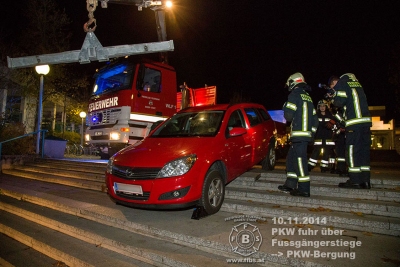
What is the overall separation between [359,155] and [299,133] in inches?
40.6

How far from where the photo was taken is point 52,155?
11.7 metres

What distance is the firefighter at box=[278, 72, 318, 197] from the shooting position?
14.8 ft

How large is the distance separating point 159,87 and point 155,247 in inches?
241

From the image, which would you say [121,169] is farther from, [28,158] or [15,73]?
[15,73]

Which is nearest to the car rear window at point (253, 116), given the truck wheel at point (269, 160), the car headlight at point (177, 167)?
the truck wheel at point (269, 160)

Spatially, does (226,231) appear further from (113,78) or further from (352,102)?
(113,78)

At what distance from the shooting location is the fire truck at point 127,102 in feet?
25.8

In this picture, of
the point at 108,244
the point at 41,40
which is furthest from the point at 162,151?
the point at 41,40

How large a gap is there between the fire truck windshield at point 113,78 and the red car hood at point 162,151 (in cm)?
389

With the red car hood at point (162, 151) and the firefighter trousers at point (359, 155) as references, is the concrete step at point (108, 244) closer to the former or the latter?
the red car hood at point (162, 151)

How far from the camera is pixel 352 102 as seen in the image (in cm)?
461

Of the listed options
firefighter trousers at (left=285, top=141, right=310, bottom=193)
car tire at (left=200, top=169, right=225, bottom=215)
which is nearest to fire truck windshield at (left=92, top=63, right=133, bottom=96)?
car tire at (left=200, top=169, right=225, bottom=215)

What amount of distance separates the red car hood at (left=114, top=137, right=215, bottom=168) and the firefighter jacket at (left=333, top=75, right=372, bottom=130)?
2.40m

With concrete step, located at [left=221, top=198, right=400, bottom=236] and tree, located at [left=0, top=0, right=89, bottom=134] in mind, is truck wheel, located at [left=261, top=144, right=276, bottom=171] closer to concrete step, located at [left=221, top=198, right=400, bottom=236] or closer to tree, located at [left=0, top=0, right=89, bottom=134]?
concrete step, located at [left=221, top=198, right=400, bottom=236]
